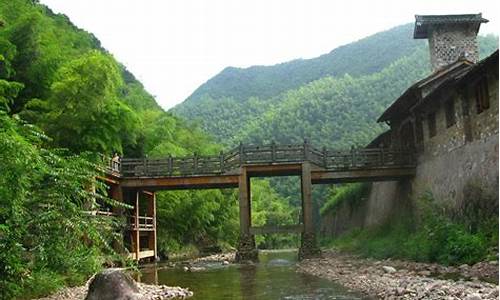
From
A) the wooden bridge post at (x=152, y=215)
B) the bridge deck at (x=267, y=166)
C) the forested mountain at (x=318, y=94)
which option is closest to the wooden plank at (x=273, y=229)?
the bridge deck at (x=267, y=166)

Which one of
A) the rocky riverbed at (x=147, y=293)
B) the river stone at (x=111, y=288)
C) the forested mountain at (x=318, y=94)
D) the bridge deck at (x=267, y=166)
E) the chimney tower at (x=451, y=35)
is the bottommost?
the rocky riverbed at (x=147, y=293)

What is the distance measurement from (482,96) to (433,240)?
498cm

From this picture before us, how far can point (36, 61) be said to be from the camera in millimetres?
19812

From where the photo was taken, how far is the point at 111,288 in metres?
10.6

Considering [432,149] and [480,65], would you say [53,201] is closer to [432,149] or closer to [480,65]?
[480,65]

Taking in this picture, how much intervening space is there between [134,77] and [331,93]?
47.1 meters

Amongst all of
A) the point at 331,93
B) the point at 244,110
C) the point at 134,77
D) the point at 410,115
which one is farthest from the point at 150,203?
the point at 244,110

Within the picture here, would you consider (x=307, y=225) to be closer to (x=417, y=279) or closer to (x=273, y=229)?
(x=273, y=229)

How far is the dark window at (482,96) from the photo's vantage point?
16170 millimetres

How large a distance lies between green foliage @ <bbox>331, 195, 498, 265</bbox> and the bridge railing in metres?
2.72

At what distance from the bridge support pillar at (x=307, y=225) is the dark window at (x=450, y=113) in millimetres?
6534

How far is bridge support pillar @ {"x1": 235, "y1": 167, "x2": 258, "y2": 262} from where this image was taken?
23203 millimetres

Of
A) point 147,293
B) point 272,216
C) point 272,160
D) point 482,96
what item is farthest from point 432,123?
point 272,216

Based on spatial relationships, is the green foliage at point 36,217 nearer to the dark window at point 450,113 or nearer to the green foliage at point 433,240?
the green foliage at point 433,240
